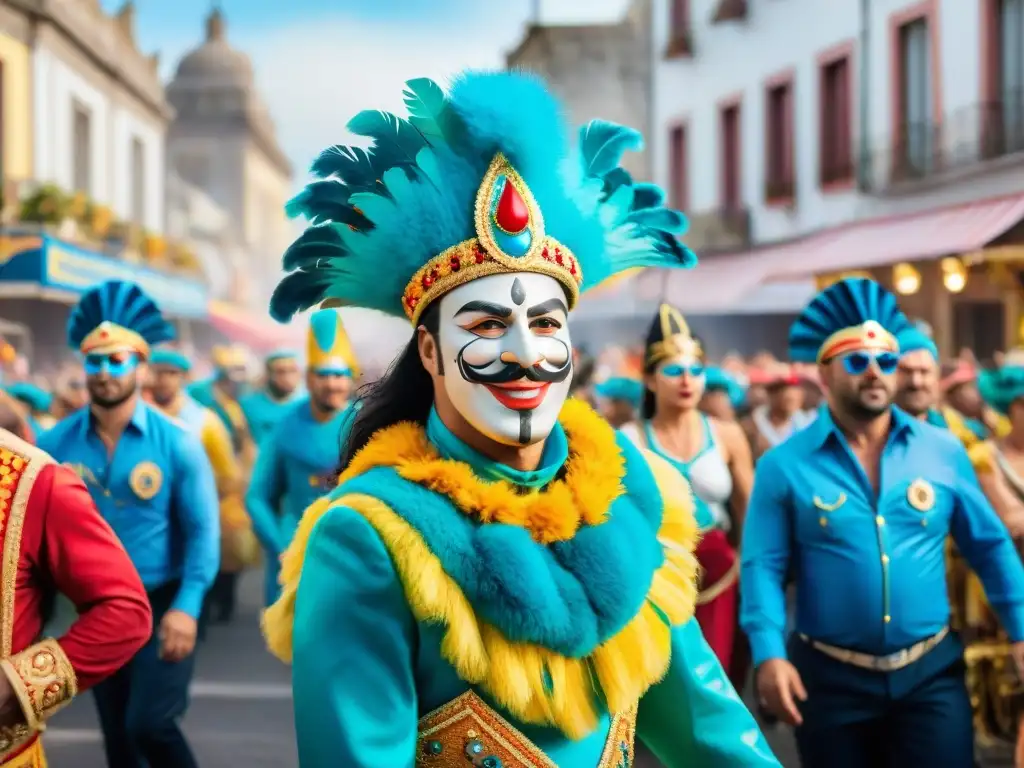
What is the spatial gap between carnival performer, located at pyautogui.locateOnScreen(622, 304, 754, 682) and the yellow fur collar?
386 cm

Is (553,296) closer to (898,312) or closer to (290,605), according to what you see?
(290,605)

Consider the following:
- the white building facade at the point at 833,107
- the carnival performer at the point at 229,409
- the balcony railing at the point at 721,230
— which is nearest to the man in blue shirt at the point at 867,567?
the carnival performer at the point at 229,409

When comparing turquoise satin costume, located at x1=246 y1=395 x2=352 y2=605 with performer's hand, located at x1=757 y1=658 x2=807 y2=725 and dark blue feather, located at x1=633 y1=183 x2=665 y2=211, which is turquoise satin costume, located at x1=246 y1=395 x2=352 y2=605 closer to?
performer's hand, located at x1=757 y1=658 x2=807 y2=725

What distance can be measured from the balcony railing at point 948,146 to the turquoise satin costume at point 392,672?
1542cm

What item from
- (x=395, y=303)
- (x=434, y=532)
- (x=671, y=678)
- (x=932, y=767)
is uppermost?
(x=395, y=303)

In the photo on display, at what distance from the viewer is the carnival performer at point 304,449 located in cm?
889

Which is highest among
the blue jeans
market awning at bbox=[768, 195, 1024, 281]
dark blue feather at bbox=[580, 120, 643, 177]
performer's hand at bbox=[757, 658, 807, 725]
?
market awning at bbox=[768, 195, 1024, 281]

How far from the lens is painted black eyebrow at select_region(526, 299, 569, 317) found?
3.25 meters

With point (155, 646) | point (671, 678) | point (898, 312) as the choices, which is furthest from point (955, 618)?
point (671, 678)

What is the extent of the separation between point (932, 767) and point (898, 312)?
1.61m

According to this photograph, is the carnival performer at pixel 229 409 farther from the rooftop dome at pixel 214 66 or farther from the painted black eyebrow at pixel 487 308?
the rooftop dome at pixel 214 66

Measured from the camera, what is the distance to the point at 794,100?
25.3 metres

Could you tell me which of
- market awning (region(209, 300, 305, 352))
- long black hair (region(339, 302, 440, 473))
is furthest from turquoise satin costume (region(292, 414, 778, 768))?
market awning (region(209, 300, 305, 352))

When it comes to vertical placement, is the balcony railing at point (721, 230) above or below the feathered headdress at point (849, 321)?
above
